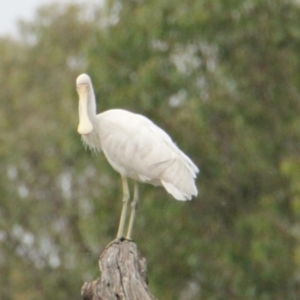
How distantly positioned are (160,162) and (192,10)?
46.1 feet

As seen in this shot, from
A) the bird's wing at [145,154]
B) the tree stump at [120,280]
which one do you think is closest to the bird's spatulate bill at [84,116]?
the bird's wing at [145,154]

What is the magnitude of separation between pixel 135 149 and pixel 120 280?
3.42m

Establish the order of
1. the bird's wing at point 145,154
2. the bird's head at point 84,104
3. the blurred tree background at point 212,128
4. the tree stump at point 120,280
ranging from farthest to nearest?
1. the blurred tree background at point 212,128
2. the bird's head at point 84,104
3. the bird's wing at point 145,154
4. the tree stump at point 120,280

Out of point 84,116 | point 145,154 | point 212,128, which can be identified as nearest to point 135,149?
point 145,154

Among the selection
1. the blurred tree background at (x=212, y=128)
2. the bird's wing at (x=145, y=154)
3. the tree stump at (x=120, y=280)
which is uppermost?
the blurred tree background at (x=212, y=128)

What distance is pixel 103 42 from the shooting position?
3188 centimetres

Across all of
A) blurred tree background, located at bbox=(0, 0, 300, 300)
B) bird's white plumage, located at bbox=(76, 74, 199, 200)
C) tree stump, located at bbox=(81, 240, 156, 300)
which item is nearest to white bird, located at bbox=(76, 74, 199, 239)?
bird's white plumage, located at bbox=(76, 74, 199, 200)

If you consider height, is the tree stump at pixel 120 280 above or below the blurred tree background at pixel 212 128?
A: below

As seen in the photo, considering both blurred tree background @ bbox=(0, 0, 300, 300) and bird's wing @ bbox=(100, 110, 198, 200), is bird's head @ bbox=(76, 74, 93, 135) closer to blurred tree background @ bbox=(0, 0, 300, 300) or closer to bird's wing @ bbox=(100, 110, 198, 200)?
bird's wing @ bbox=(100, 110, 198, 200)

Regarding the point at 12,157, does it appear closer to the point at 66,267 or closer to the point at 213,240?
the point at 66,267

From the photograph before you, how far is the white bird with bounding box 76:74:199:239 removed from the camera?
54.1 ft

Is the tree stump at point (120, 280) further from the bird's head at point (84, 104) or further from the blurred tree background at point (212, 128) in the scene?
the blurred tree background at point (212, 128)

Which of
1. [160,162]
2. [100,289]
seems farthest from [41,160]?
[100,289]

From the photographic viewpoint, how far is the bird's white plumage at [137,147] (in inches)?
649
